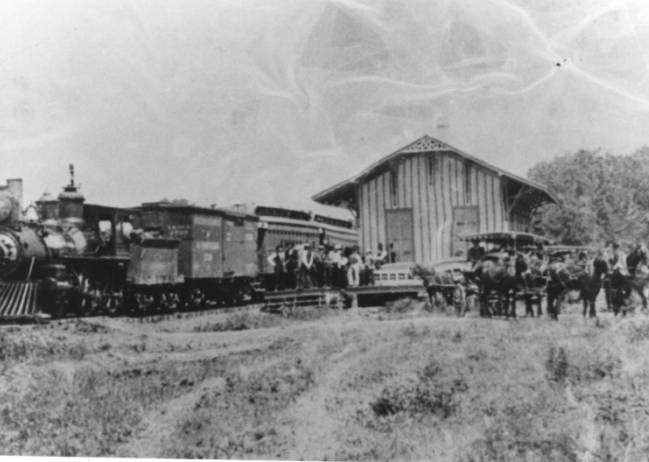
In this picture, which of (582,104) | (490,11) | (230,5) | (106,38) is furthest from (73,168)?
(582,104)

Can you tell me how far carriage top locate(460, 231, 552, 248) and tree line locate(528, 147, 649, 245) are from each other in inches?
3.8

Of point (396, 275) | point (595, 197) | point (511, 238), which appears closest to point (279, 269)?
point (396, 275)

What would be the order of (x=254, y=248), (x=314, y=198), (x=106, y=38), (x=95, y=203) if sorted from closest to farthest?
1. (x=314, y=198)
2. (x=106, y=38)
3. (x=95, y=203)
4. (x=254, y=248)

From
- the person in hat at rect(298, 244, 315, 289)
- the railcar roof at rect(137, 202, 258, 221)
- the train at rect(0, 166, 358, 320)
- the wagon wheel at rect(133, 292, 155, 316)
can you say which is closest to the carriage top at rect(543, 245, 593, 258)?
the train at rect(0, 166, 358, 320)

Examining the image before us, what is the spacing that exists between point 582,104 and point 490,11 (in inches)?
41.3

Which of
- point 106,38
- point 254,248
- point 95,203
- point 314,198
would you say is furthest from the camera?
point 254,248

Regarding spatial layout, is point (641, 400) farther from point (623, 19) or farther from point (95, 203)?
point (95, 203)

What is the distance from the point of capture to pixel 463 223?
580cm

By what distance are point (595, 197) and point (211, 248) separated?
13.0 ft

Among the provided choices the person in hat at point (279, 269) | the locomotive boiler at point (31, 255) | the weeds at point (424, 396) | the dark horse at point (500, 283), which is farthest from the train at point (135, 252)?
the weeds at point (424, 396)

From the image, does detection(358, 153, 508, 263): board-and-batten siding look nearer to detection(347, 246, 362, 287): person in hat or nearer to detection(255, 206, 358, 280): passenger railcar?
detection(347, 246, 362, 287): person in hat

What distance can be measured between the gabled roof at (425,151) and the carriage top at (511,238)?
33cm

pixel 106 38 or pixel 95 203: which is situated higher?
pixel 106 38

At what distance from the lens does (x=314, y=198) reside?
6.16 metres
